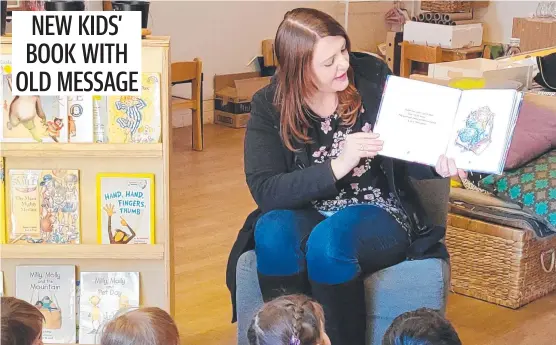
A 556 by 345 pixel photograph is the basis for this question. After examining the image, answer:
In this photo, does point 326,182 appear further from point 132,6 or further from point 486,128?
point 132,6

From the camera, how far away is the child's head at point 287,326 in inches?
68.0

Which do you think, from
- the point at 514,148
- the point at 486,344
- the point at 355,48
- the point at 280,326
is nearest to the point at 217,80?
the point at 355,48

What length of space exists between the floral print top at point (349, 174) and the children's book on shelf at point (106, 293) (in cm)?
60

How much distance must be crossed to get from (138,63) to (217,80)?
3769mm

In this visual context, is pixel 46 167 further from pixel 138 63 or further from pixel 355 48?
pixel 355 48

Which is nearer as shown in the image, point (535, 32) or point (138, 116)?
point (138, 116)

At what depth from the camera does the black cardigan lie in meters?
2.37

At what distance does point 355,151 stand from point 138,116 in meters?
0.59

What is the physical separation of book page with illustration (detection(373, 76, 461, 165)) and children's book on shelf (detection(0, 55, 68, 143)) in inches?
34.4

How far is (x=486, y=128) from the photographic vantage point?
2.31 meters

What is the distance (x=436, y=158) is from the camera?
233 centimetres

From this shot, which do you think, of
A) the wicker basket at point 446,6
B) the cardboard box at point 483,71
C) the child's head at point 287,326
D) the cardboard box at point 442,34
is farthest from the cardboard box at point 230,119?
the child's head at point 287,326

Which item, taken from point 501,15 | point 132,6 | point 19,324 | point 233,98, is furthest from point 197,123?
point 19,324

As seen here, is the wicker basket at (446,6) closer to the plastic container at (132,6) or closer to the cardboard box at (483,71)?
the cardboard box at (483,71)
